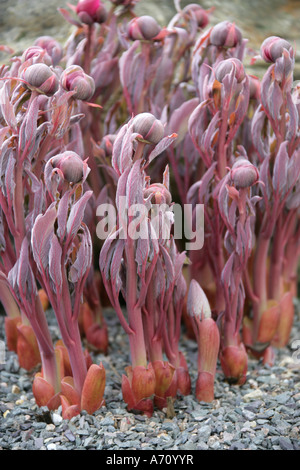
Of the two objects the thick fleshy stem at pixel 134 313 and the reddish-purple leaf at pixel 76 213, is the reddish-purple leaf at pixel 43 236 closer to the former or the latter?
the reddish-purple leaf at pixel 76 213

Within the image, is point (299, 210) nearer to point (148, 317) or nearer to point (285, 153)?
point (285, 153)

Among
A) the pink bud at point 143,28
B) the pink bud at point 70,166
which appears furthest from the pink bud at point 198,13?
the pink bud at point 70,166

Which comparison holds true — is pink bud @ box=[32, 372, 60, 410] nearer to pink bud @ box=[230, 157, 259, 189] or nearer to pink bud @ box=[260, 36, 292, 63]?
pink bud @ box=[230, 157, 259, 189]

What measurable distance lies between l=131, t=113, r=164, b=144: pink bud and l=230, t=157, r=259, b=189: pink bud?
Result: 22cm

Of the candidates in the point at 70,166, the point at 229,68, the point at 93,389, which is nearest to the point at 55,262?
the point at 70,166

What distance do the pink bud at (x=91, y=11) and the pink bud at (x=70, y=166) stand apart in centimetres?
55

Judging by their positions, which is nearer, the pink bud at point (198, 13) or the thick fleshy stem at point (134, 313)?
the thick fleshy stem at point (134, 313)

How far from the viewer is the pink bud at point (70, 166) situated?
1.06 m

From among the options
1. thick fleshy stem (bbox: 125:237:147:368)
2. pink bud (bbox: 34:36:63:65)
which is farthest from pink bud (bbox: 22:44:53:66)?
thick fleshy stem (bbox: 125:237:147:368)

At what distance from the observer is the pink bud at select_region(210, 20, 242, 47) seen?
135cm

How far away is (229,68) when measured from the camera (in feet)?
4.13

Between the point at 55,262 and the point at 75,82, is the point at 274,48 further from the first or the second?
the point at 55,262

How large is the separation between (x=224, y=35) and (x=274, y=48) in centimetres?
13

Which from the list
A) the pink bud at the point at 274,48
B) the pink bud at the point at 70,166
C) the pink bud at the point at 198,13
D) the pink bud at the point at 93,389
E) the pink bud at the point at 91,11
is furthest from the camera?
the pink bud at the point at 198,13
